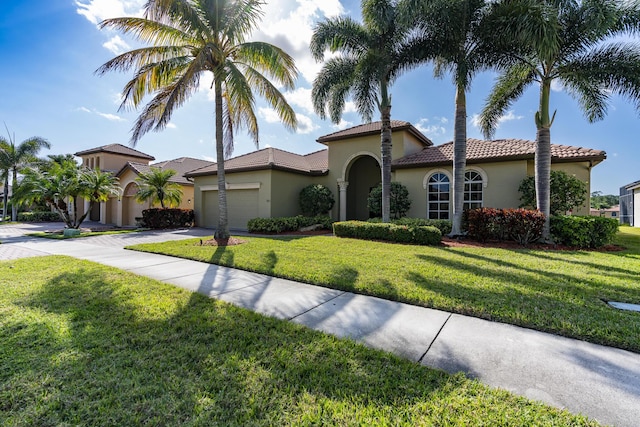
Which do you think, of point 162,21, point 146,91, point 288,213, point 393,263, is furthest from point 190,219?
point 393,263

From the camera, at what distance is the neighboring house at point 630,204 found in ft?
95.4

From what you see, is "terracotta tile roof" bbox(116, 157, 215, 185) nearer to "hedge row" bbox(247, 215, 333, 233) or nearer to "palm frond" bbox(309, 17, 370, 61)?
"hedge row" bbox(247, 215, 333, 233)

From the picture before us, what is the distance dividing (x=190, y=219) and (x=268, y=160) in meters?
7.68

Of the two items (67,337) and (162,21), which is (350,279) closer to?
(67,337)

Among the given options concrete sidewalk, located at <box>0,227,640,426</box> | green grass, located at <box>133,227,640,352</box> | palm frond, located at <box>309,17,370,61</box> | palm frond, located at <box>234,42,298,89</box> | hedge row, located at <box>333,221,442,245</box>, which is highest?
palm frond, located at <box>309,17,370,61</box>

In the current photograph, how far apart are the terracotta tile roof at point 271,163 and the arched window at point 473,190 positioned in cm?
861

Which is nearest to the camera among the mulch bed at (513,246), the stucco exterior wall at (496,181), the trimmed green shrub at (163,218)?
the mulch bed at (513,246)

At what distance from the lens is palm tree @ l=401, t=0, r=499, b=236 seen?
10328mm

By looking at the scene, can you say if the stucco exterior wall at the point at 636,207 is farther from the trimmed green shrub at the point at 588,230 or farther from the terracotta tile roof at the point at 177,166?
the terracotta tile roof at the point at 177,166

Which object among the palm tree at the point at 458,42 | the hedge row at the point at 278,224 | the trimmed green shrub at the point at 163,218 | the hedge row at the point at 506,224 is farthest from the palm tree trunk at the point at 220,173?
the hedge row at the point at 506,224

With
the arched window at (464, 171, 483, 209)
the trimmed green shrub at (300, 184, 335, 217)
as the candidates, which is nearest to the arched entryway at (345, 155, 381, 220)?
the trimmed green shrub at (300, 184, 335, 217)

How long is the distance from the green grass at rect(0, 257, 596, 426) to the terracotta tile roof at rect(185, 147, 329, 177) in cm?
1331

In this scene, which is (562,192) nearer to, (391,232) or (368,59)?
(391,232)

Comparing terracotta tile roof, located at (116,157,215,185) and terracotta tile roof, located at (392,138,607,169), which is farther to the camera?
terracotta tile roof, located at (116,157,215,185)
